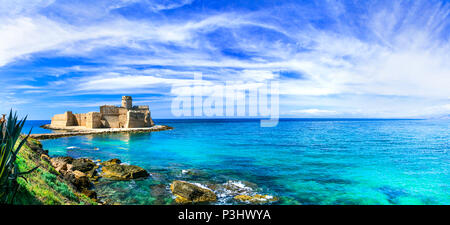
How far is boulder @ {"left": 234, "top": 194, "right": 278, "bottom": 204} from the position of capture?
32.3 ft

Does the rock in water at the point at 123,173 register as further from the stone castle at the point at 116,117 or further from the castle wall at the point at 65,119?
the castle wall at the point at 65,119

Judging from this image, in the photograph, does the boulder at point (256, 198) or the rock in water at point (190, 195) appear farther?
the boulder at point (256, 198)

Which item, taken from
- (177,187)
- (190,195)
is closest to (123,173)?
(177,187)

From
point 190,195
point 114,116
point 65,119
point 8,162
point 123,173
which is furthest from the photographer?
point 65,119

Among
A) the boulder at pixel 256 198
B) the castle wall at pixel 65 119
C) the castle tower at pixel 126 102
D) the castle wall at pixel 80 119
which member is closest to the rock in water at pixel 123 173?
the boulder at pixel 256 198

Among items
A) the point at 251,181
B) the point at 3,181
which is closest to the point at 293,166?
the point at 251,181

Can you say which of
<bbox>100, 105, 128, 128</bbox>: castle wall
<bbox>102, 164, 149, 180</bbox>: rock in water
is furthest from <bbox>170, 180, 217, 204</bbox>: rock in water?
<bbox>100, 105, 128, 128</bbox>: castle wall

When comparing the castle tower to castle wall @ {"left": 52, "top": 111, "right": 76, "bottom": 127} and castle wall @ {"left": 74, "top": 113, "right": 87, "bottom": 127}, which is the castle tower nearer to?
castle wall @ {"left": 74, "top": 113, "right": 87, "bottom": 127}

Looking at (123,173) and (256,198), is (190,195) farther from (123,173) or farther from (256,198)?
(123,173)

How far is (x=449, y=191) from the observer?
504 inches

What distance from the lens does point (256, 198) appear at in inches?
401

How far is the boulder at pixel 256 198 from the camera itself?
32.3 ft
